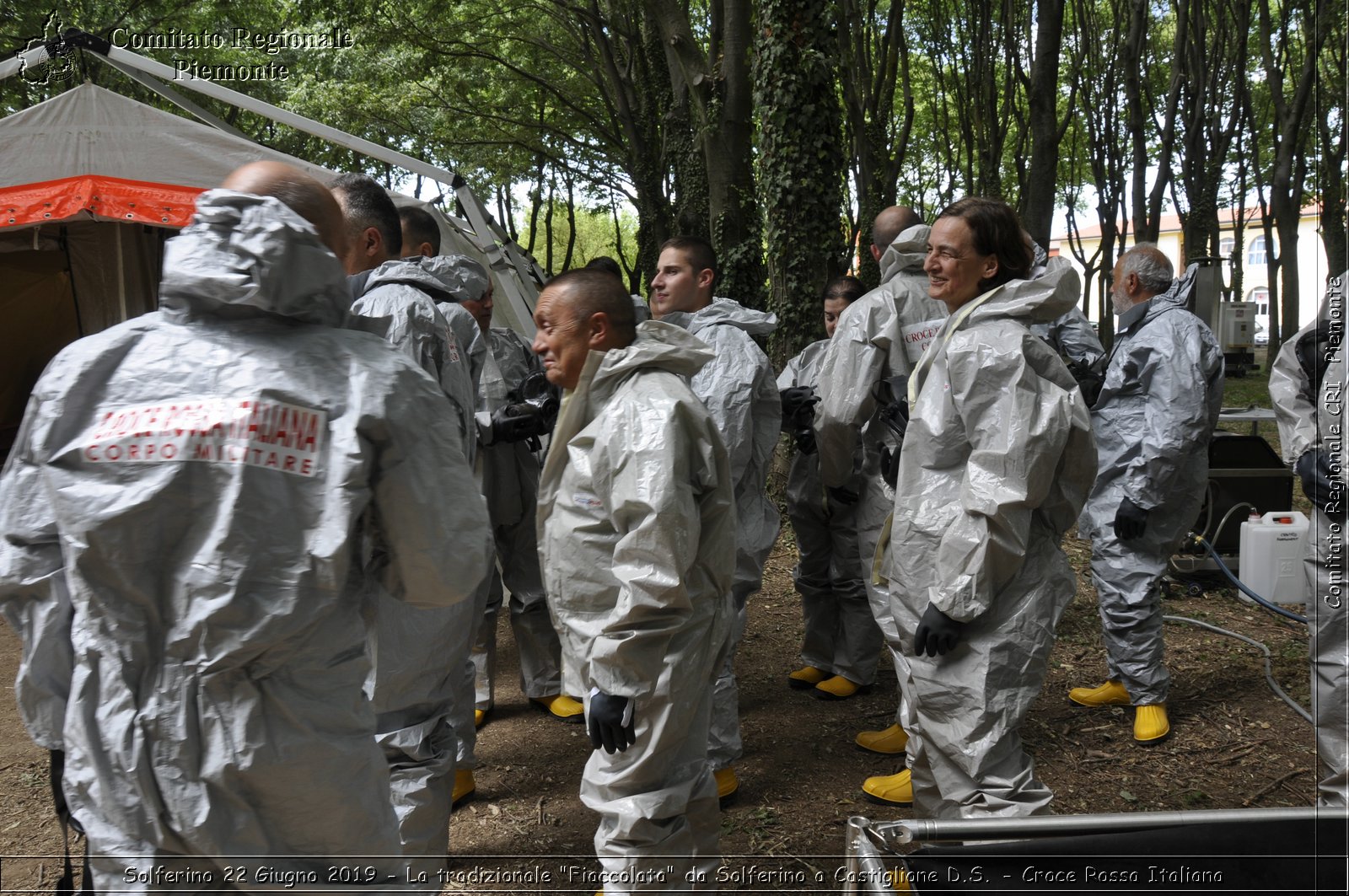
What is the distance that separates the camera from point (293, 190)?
2.13m

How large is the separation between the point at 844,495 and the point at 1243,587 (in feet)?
11.1

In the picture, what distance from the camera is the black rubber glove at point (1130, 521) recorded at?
4.64 metres

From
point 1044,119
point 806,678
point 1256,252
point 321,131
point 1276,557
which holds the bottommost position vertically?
point 806,678

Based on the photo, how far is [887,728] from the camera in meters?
4.59

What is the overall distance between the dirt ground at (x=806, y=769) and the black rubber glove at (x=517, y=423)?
140 centimetres

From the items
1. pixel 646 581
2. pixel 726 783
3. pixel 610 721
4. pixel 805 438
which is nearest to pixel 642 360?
pixel 646 581

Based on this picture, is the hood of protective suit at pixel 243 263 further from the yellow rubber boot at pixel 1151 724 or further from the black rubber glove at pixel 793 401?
the yellow rubber boot at pixel 1151 724

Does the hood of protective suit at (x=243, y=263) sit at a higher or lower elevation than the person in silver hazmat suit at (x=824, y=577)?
higher

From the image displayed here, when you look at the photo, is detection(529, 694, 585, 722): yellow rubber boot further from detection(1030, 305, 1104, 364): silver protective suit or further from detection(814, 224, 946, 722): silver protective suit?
detection(1030, 305, 1104, 364): silver protective suit

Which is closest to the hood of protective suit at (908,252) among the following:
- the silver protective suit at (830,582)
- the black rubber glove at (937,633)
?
the silver protective suit at (830,582)

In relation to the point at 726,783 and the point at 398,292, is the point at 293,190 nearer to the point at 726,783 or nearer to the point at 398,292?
the point at 398,292

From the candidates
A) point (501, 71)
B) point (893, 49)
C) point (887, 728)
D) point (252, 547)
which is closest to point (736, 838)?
point (887, 728)

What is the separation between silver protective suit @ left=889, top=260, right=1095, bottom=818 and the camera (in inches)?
111

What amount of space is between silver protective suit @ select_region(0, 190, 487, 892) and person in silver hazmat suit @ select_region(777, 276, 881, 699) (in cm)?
329
